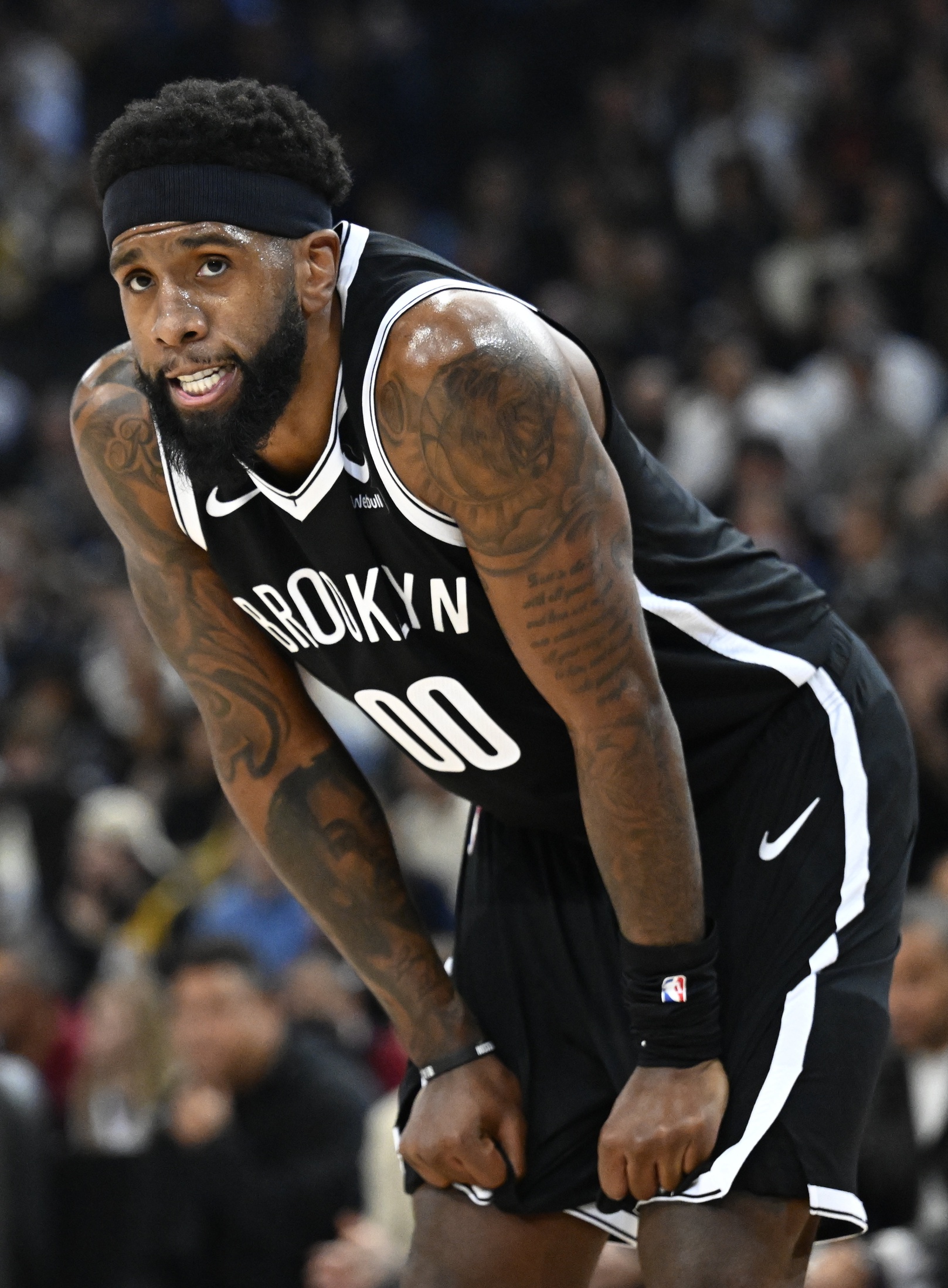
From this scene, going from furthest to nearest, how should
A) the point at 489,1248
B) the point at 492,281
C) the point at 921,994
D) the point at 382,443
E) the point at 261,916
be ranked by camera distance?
the point at 492,281
the point at 261,916
the point at 921,994
the point at 489,1248
the point at 382,443

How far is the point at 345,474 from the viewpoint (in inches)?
119

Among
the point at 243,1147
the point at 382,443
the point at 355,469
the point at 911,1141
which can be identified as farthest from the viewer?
the point at 243,1147

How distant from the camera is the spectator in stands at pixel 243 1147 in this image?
607cm

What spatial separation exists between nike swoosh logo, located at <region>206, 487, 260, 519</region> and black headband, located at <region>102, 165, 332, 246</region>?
0.45 meters

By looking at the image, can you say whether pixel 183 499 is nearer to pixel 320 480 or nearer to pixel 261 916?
pixel 320 480

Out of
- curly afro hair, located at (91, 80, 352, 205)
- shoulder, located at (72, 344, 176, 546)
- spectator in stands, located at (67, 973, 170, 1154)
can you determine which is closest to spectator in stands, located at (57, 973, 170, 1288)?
spectator in stands, located at (67, 973, 170, 1154)

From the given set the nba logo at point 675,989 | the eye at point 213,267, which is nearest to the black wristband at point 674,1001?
the nba logo at point 675,989

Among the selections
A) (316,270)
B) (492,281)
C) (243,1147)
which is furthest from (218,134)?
(492,281)

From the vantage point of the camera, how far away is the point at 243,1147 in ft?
20.6

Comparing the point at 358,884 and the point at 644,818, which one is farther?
the point at 358,884

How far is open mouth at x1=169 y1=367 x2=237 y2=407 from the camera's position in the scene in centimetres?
296

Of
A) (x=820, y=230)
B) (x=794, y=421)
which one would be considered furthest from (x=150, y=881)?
(x=820, y=230)

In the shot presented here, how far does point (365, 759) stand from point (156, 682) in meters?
1.59

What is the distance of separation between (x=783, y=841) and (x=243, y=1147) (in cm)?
356
